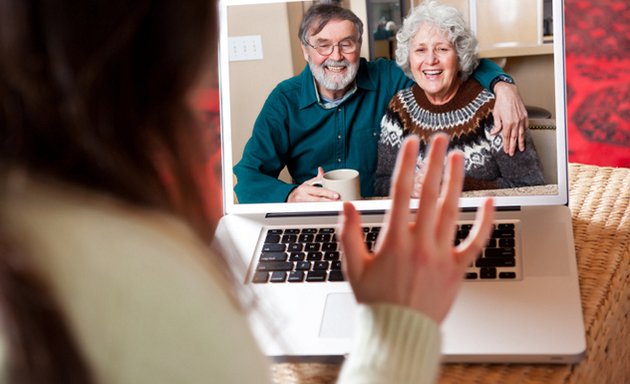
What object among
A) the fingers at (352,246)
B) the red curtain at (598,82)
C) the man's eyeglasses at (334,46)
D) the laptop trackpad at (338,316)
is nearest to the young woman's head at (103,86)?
the fingers at (352,246)

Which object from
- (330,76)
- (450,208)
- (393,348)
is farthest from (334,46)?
(393,348)

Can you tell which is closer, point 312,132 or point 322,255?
point 322,255

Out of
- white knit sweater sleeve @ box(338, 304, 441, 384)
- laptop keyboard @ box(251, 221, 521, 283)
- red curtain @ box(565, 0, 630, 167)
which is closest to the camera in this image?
white knit sweater sleeve @ box(338, 304, 441, 384)

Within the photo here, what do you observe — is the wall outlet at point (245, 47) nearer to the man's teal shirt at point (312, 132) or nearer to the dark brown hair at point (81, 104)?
the man's teal shirt at point (312, 132)

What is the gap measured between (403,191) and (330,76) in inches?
16.3

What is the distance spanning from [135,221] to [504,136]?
0.61 meters

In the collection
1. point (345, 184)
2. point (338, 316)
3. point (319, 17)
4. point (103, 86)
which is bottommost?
point (338, 316)

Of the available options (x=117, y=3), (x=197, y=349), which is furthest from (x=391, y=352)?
(x=117, y=3)

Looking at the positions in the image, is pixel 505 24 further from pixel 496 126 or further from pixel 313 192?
pixel 313 192

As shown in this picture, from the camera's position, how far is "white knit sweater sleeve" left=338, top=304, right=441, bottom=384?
1.64ft

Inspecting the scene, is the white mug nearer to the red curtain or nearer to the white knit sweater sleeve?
the white knit sweater sleeve

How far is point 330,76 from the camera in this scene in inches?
37.0

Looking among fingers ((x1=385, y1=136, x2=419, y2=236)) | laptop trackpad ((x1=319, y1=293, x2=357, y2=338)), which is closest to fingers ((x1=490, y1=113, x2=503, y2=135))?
laptop trackpad ((x1=319, y1=293, x2=357, y2=338))

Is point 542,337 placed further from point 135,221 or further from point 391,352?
point 135,221
